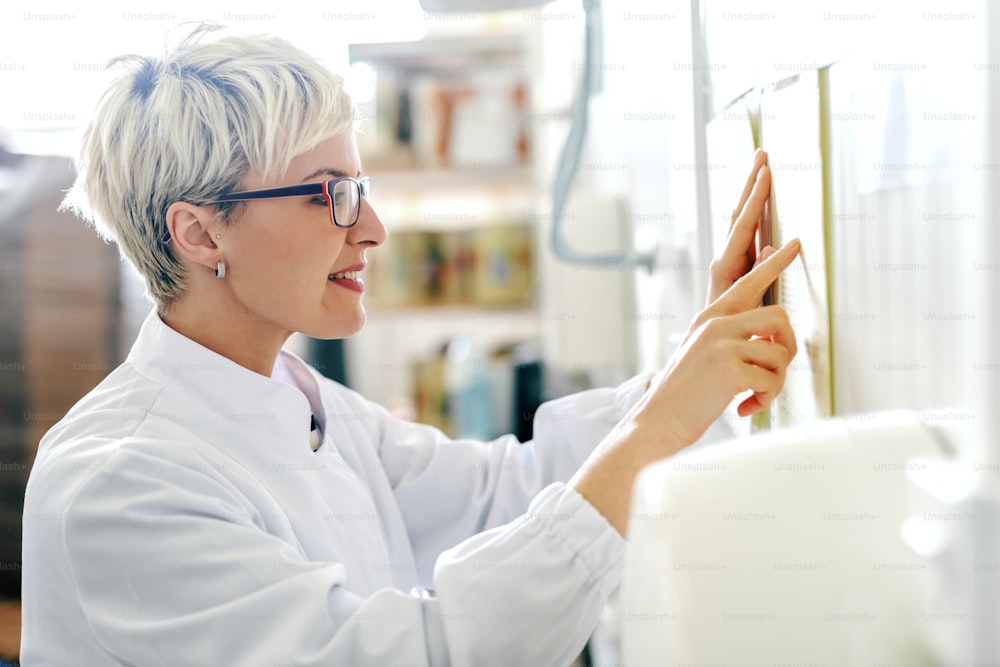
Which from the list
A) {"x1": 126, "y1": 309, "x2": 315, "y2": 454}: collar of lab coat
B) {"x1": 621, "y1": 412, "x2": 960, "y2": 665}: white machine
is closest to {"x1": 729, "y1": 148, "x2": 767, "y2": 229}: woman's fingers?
{"x1": 621, "y1": 412, "x2": 960, "y2": 665}: white machine

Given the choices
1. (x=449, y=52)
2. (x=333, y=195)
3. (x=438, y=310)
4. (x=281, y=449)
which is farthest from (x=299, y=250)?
(x=449, y=52)

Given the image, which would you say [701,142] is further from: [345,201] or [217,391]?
[217,391]

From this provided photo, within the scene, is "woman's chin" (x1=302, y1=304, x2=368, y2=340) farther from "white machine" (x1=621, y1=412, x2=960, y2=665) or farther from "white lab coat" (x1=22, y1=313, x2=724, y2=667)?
"white machine" (x1=621, y1=412, x2=960, y2=665)

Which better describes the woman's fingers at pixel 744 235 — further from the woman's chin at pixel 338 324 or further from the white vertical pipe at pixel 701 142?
the woman's chin at pixel 338 324

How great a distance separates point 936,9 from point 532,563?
0.43m

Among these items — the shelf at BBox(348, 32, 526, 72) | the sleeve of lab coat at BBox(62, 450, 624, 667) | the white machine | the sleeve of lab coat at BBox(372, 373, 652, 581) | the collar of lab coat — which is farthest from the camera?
the shelf at BBox(348, 32, 526, 72)

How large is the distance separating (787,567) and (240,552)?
41 cm

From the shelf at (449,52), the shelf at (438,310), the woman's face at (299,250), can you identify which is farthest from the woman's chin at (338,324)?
the shelf at (449,52)

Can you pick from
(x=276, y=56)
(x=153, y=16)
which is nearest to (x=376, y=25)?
(x=153, y=16)

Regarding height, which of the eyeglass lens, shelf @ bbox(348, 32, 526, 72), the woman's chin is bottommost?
the woman's chin

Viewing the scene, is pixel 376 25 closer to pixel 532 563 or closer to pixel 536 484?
pixel 536 484

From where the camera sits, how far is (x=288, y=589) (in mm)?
660

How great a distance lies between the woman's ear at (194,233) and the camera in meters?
0.89

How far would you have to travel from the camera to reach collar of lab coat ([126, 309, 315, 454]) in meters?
0.84
